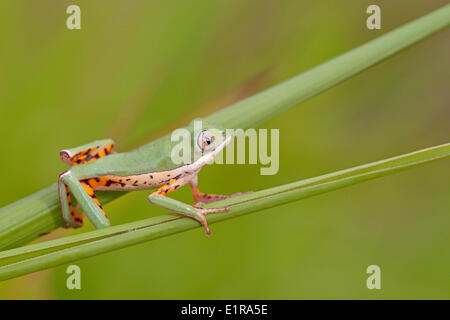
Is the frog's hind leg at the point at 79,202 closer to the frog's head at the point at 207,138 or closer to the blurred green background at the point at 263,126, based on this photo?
the blurred green background at the point at 263,126

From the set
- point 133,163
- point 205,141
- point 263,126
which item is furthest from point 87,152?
point 263,126

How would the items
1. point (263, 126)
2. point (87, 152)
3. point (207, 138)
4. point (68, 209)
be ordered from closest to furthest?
point (68, 209)
point (207, 138)
point (87, 152)
point (263, 126)

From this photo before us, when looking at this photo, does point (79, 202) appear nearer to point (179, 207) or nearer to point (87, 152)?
point (87, 152)

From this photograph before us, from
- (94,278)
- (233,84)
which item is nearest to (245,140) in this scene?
(233,84)

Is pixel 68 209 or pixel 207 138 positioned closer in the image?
pixel 68 209

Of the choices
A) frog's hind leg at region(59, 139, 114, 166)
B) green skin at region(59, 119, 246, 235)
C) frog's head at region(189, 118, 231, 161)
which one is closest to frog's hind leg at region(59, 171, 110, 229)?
green skin at region(59, 119, 246, 235)

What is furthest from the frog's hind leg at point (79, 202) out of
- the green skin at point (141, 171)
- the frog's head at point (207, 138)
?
the frog's head at point (207, 138)

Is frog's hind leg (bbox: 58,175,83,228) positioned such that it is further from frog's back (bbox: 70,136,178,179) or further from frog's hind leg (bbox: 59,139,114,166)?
frog's hind leg (bbox: 59,139,114,166)
